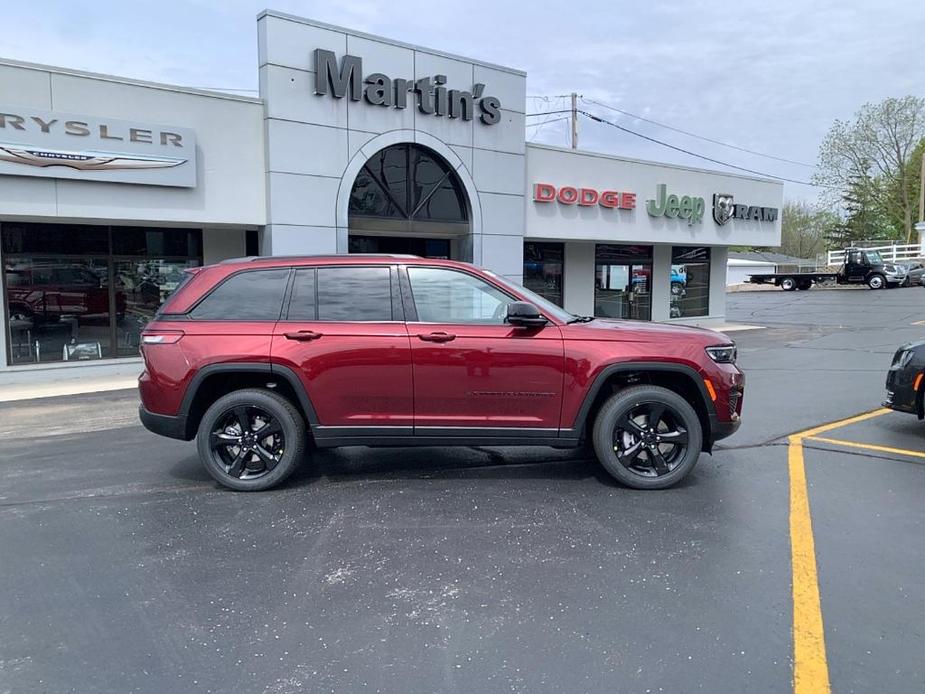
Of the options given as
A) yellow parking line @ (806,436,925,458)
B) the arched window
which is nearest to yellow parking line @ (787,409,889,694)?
yellow parking line @ (806,436,925,458)

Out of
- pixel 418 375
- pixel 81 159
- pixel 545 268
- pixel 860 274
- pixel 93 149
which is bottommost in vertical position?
pixel 418 375

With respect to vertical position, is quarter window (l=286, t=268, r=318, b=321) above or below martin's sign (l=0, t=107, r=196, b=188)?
below

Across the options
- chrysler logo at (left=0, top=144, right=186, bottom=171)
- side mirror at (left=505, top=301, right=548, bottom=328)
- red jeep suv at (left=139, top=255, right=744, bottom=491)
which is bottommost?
red jeep suv at (left=139, top=255, right=744, bottom=491)

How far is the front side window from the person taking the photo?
5465mm

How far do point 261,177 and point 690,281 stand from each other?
1494 cm

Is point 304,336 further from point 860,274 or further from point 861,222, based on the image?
point 861,222

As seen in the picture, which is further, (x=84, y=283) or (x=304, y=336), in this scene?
(x=84, y=283)

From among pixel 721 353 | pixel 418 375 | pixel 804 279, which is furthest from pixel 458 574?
pixel 804 279

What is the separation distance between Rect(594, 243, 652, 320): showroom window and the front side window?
49.8 feet

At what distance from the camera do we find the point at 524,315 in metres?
5.21

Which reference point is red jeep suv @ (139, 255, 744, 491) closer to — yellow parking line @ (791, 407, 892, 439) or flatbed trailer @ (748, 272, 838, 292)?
yellow parking line @ (791, 407, 892, 439)

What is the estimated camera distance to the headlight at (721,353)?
5.42 m

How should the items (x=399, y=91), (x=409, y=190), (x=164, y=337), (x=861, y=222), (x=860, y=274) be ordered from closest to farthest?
(x=164, y=337), (x=399, y=91), (x=409, y=190), (x=860, y=274), (x=861, y=222)

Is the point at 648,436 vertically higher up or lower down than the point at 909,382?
lower down
